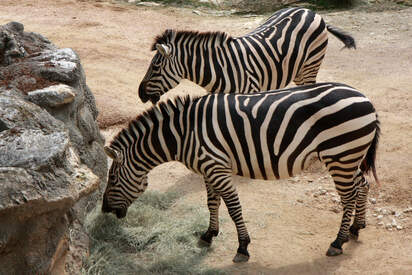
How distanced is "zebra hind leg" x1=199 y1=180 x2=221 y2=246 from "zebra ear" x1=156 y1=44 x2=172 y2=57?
2.31 meters

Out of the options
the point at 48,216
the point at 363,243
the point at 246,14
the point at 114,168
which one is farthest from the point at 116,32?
the point at 48,216

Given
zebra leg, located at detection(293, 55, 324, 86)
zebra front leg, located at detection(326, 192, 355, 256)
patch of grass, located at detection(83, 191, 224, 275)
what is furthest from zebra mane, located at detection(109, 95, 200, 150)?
zebra leg, located at detection(293, 55, 324, 86)

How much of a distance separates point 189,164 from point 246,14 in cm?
1044

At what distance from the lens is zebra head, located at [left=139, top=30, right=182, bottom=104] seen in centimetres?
752

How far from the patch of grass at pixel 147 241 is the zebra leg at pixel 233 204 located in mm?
373

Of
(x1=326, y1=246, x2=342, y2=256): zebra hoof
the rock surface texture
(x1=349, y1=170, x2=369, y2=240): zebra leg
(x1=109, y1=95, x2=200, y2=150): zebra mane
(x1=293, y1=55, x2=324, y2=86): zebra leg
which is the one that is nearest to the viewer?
the rock surface texture

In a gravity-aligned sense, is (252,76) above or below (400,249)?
above

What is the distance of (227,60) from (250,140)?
90.5 inches

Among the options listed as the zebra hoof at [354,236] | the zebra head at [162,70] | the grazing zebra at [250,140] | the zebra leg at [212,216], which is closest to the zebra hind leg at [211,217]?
the zebra leg at [212,216]

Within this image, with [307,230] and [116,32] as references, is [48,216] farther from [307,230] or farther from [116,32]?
[116,32]

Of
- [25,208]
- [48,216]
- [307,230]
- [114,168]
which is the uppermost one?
[25,208]

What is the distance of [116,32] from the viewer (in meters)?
13.8

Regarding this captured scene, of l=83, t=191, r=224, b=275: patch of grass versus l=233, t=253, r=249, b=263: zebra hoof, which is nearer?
l=83, t=191, r=224, b=275: patch of grass

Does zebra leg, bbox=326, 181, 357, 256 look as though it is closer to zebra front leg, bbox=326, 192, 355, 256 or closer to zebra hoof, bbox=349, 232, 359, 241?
zebra front leg, bbox=326, 192, 355, 256
